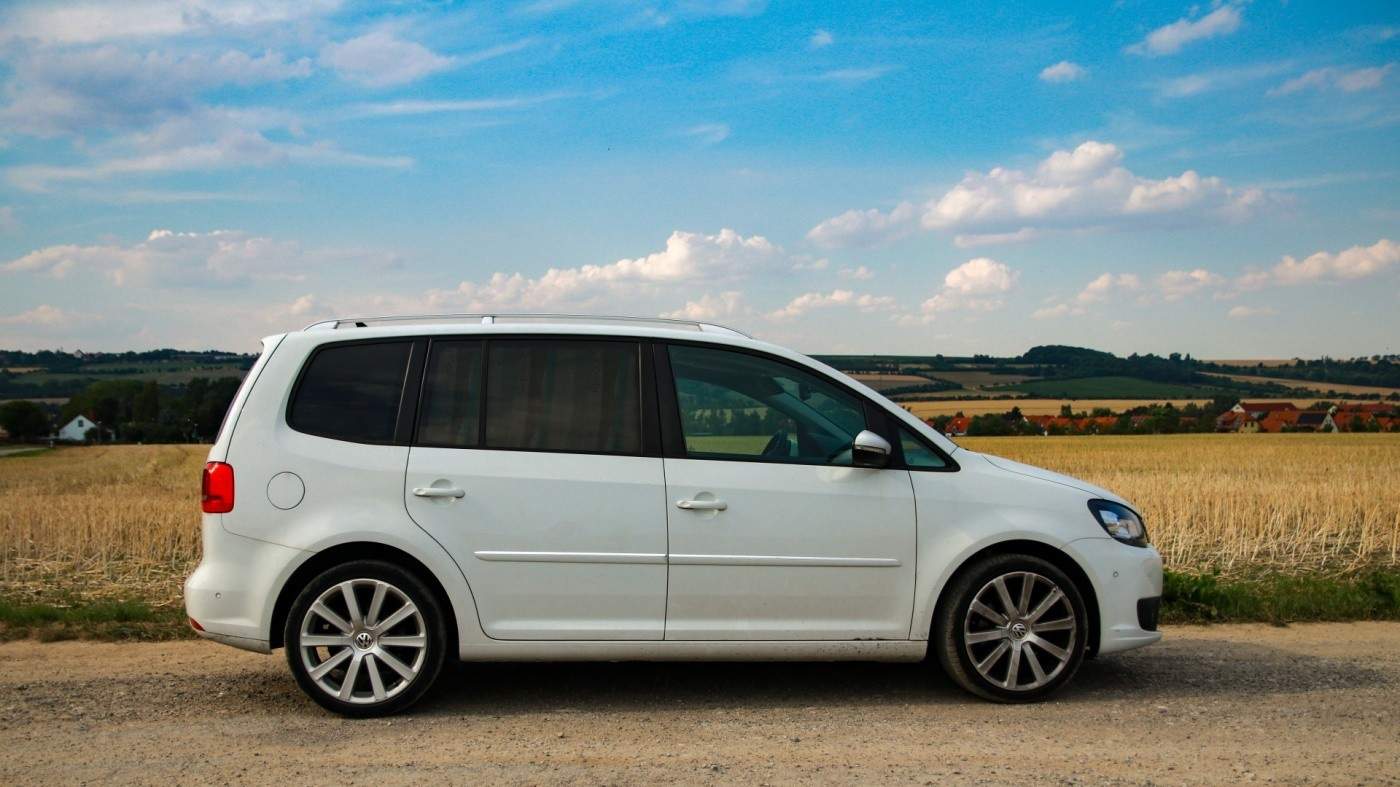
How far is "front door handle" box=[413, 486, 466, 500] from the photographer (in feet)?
18.2

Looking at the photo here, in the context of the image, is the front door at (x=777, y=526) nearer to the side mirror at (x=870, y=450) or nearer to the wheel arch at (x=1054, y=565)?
the side mirror at (x=870, y=450)

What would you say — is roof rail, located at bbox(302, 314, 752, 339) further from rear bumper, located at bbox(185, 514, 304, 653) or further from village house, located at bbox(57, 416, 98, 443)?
village house, located at bbox(57, 416, 98, 443)

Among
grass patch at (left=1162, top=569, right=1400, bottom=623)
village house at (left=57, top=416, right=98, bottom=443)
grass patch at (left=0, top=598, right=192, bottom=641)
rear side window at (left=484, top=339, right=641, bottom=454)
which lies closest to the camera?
rear side window at (left=484, top=339, right=641, bottom=454)

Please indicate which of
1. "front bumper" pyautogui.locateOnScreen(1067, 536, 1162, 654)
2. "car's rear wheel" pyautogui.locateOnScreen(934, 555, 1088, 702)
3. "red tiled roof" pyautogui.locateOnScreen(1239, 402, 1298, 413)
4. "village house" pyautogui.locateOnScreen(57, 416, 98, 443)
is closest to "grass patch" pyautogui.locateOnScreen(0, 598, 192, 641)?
"car's rear wheel" pyautogui.locateOnScreen(934, 555, 1088, 702)

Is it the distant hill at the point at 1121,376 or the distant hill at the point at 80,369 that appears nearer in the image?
the distant hill at the point at 1121,376

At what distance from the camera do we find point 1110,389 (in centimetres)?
6625

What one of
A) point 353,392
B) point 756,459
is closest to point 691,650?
point 756,459

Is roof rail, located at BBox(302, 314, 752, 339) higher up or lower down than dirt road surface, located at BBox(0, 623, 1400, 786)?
higher up

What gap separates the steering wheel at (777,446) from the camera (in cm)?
577

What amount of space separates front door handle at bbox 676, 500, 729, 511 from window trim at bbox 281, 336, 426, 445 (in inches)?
53.7

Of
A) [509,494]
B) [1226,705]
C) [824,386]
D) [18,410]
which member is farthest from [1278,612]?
[18,410]

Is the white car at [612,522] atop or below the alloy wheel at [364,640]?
atop

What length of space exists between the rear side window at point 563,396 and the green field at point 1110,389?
59998 mm

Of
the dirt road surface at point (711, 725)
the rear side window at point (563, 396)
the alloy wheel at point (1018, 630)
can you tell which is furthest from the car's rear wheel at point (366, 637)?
the alloy wheel at point (1018, 630)
